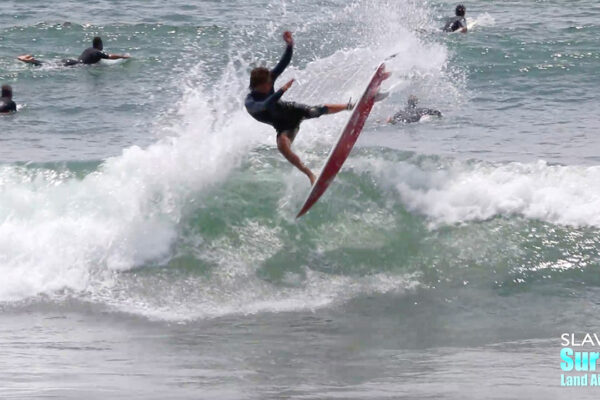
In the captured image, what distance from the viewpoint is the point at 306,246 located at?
11320 millimetres

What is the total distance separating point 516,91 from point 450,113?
240 cm

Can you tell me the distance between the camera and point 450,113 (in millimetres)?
17516

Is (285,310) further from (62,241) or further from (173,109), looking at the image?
(173,109)

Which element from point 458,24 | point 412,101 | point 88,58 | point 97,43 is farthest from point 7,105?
point 458,24

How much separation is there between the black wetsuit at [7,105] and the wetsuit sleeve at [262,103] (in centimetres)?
973

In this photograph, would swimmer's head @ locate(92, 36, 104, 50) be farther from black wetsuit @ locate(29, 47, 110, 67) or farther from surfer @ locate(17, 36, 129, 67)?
black wetsuit @ locate(29, 47, 110, 67)

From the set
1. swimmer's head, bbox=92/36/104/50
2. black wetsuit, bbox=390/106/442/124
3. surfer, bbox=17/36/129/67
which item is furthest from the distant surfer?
swimmer's head, bbox=92/36/104/50

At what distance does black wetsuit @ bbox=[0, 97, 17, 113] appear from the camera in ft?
59.9

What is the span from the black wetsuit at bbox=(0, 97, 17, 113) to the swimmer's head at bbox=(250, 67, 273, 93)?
32.1 feet

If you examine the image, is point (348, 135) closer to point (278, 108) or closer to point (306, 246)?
point (278, 108)

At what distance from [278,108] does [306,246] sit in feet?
6.79

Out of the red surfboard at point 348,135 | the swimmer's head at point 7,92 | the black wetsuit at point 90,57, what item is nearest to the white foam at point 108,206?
the red surfboard at point 348,135

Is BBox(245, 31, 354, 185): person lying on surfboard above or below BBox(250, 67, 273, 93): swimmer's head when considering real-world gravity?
below

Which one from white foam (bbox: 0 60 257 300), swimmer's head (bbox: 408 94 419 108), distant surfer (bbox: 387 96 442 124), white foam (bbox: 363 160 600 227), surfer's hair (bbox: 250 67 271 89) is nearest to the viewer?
surfer's hair (bbox: 250 67 271 89)
